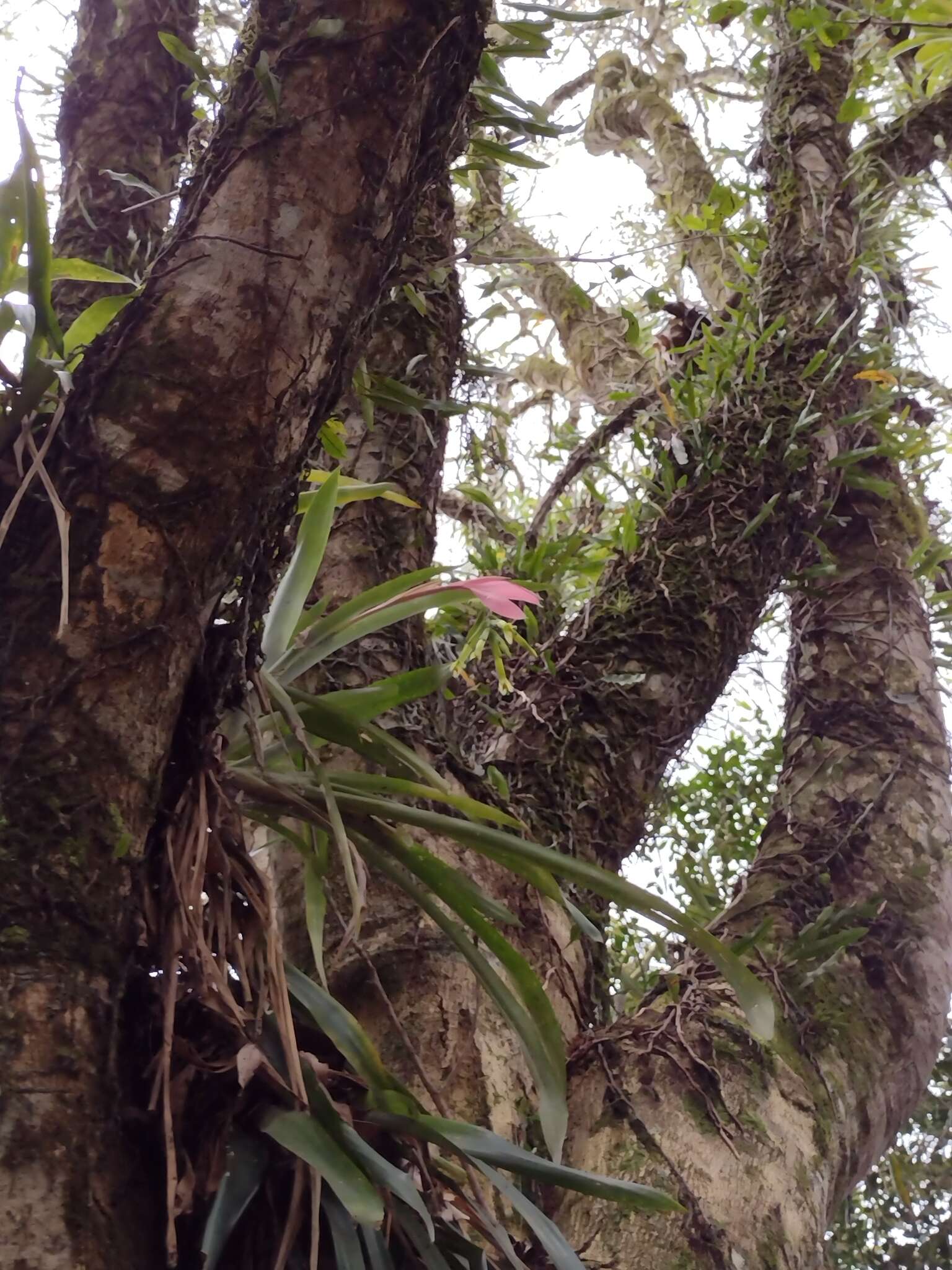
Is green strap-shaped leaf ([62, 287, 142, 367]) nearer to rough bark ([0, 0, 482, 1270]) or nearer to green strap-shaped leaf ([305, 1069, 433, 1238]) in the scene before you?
rough bark ([0, 0, 482, 1270])

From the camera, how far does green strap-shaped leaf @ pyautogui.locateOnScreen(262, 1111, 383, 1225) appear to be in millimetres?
624

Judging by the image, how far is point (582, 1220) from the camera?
1.03 m

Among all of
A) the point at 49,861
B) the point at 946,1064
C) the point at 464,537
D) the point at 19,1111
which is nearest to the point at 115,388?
the point at 49,861

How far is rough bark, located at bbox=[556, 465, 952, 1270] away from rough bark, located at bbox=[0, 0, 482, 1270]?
2.14 feet

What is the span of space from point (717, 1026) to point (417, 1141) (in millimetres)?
587

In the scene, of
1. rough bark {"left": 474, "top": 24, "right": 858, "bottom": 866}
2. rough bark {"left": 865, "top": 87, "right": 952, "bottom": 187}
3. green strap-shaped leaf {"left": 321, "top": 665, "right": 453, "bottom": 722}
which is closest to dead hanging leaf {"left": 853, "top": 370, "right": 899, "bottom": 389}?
rough bark {"left": 474, "top": 24, "right": 858, "bottom": 866}

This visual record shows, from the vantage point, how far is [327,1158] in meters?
0.65

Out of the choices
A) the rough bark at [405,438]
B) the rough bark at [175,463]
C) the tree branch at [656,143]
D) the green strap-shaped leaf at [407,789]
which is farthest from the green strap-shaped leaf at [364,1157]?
the tree branch at [656,143]

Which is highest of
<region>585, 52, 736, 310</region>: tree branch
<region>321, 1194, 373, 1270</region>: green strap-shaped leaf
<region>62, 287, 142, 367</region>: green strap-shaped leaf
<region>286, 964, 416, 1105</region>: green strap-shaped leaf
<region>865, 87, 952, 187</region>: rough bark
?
<region>585, 52, 736, 310</region>: tree branch

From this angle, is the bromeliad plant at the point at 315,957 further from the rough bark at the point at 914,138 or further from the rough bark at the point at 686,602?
the rough bark at the point at 914,138

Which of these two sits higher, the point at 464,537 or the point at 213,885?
the point at 464,537

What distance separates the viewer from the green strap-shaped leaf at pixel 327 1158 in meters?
0.62

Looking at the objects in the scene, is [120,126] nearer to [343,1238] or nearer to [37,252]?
[37,252]

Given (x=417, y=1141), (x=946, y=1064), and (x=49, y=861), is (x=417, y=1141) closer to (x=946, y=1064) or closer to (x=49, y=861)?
(x=49, y=861)
